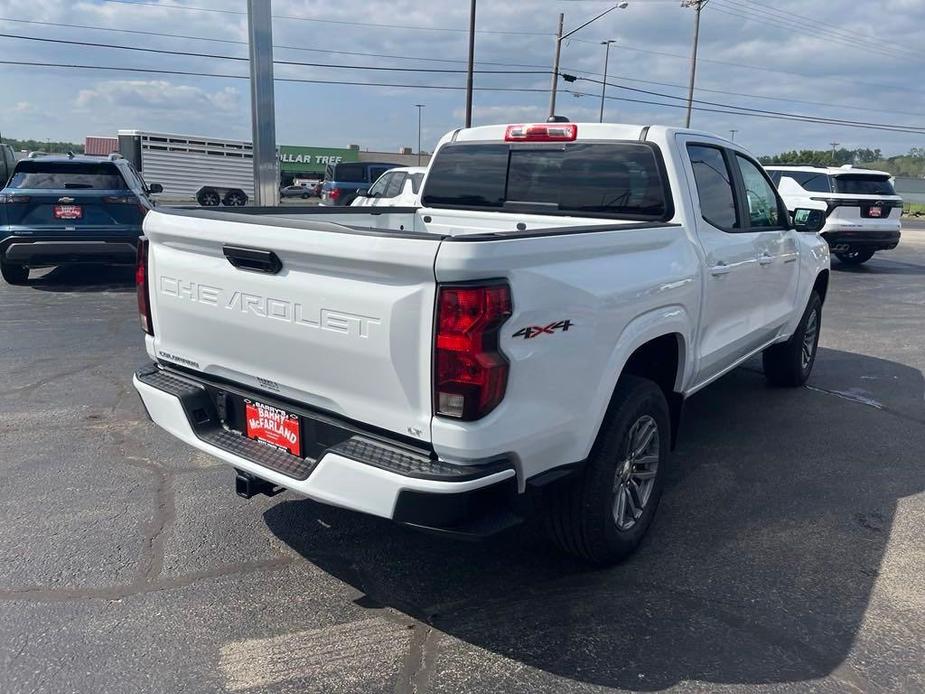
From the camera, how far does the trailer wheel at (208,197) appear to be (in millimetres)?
30656

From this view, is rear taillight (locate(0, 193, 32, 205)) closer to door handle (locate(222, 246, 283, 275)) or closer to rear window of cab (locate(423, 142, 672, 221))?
rear window of cab (locate(423, 142, 672, 221))

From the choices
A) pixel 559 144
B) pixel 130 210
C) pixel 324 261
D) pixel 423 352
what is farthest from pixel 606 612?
pixel 130 210

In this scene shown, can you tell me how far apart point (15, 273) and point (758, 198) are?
9932 mm

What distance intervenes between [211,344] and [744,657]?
8.17 ft

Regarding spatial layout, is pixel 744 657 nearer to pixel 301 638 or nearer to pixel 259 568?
pixel 301 638

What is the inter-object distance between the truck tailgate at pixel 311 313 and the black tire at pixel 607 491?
909mm

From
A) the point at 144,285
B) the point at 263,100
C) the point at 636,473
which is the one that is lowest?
the point at 636,473

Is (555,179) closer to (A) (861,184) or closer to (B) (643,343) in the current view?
(B) (643,343)

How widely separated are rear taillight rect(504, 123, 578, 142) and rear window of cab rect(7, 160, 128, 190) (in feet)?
24.4

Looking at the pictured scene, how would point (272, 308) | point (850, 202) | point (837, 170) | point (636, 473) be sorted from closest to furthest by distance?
point (272, 308)
point (636, 473)
point (850, 202)
point (837, 170)

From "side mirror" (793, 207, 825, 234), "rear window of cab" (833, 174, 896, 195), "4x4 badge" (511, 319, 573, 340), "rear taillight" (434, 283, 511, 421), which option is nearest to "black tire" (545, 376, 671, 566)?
"4x4 badge" (511, 319, 573, 340)

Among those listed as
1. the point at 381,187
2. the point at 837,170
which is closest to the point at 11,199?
the point at 381,187

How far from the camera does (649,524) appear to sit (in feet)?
12.4

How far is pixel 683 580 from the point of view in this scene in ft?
11.4
